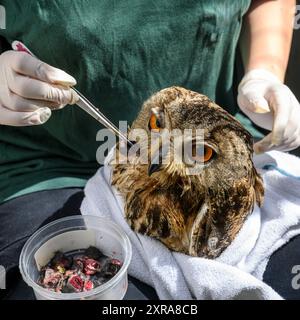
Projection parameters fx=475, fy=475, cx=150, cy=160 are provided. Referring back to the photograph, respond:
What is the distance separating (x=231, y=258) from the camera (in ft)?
3.59

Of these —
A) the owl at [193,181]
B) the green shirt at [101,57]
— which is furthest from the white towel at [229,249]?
the green shirt at [101,57]

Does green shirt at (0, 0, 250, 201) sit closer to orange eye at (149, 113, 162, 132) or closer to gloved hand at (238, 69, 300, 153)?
gloved hand at (238, 69, 300, 153)

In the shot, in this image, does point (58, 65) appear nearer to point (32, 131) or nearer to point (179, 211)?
point (32, 131)

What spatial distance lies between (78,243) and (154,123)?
39 centimetres

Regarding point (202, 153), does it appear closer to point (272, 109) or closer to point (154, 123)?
point (154, 123)

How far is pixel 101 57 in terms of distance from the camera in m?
1.24

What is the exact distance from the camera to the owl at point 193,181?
942mm

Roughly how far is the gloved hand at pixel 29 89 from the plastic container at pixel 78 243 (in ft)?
0.89

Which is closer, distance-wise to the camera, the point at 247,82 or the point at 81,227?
the point at 81,227

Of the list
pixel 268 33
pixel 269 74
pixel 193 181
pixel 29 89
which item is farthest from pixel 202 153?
pixel 268 33

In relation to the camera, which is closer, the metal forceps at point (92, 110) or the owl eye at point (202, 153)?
the owl eye at point (202, 153)

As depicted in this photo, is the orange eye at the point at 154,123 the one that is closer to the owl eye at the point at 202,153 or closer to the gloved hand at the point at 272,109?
the owl eye at the point at 202,153

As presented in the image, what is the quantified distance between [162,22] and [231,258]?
62cm

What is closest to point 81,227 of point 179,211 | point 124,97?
point 179,211
